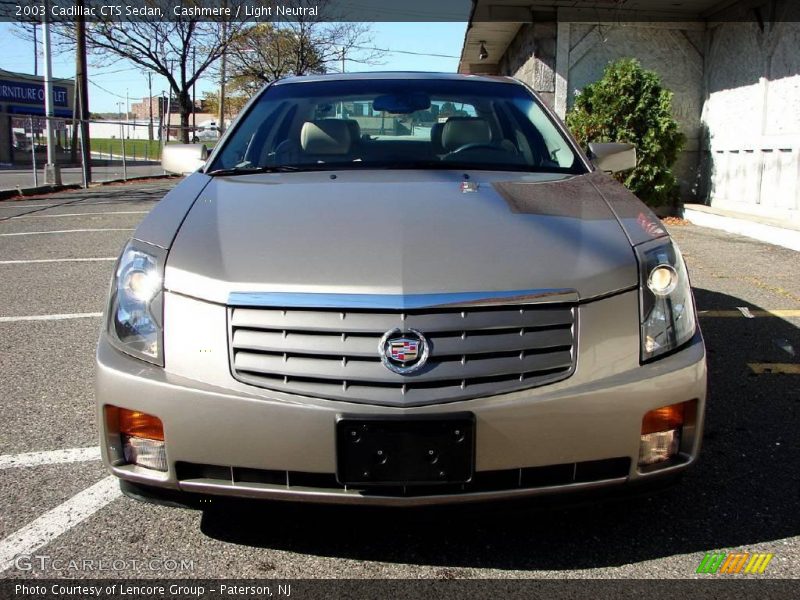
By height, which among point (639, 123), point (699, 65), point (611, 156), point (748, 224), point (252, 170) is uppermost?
point (699, 65)

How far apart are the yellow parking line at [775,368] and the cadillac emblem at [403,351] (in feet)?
8.82

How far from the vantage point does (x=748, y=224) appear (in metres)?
9.29

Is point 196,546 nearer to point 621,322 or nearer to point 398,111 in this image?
point 621,322

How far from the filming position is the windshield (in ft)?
11.3

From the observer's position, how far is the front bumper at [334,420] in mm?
2068

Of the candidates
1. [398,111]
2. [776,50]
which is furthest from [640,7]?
[398,111]

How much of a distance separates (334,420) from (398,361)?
23cm

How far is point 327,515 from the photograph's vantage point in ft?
7.20

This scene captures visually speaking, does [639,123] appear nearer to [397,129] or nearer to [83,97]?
[397,129]

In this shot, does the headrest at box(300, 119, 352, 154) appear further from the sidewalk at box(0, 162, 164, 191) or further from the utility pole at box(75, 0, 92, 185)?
the utility pole at box(75, 0, 92, 185)

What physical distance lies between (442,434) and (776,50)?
982cm

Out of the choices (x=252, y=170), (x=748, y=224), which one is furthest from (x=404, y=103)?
(x=748, y=224)

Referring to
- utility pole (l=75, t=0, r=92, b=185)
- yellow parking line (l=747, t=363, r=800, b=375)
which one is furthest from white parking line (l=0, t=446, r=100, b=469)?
utility pole (l=75, t=0, r=92, b=185)

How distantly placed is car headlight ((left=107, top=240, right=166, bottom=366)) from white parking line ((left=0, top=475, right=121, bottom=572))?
0.68 meters
